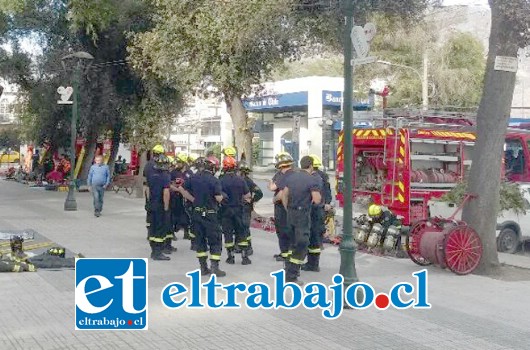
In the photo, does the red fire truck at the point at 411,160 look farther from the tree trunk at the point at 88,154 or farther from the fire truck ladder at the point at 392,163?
the tree trunk at the point at 88,154

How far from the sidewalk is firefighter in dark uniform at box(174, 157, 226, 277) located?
362 mm

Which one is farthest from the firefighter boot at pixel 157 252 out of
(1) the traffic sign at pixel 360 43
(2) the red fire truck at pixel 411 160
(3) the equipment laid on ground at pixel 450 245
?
(1) the traffic sign at pixel 360 43

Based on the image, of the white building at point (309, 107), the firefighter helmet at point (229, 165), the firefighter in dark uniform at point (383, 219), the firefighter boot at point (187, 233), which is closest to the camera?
the firefighter helmet at point (229, 165)

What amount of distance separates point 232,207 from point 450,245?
Answer: 3.42 m

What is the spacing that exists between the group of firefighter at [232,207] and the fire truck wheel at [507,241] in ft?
9.63

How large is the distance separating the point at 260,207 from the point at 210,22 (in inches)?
283

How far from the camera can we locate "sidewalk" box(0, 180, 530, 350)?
6.70 m

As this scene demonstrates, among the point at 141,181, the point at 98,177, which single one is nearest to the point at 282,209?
the point at 98,177

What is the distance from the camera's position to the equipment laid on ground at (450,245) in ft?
34.8

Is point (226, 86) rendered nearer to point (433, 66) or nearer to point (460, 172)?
point (460, 172)

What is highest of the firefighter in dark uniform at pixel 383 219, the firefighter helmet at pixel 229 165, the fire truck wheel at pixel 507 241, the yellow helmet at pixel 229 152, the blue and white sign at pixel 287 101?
the blue and white sign at pixel 287 101

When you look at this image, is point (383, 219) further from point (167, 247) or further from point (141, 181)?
point (141, 181)

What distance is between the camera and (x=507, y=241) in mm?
14148

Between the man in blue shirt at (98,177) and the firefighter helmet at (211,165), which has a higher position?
the firefighter helmet at (211,165)
